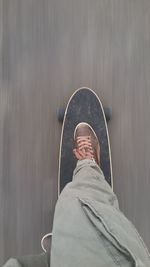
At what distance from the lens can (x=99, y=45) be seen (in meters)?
1.14

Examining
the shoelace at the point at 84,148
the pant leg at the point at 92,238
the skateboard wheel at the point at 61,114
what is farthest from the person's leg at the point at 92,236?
the skateboard wheel at the point at 61,114

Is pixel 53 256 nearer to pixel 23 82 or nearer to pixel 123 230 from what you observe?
pixel 123 230

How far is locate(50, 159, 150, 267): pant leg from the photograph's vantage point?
0.62m

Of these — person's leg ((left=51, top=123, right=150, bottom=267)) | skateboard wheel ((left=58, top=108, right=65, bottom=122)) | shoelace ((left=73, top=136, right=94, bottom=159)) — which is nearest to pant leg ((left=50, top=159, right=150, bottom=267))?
person's leg ((left=51, top=123, right=150, bottom=267))

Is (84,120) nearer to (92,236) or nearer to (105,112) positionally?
(105,112)

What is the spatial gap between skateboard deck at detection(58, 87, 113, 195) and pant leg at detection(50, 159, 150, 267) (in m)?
0.33

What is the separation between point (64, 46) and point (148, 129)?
38 cm

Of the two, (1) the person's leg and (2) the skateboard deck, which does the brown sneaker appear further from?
(1) the person's leg

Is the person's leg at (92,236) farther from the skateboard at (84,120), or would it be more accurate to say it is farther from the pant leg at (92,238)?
the skateboard at (84,120)

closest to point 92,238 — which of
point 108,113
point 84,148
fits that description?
point 84,148

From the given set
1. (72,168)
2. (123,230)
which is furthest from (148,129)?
(123,230)

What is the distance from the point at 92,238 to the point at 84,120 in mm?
481

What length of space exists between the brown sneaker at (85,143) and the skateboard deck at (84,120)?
0.01 meters

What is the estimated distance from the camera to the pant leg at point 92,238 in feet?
2.04
